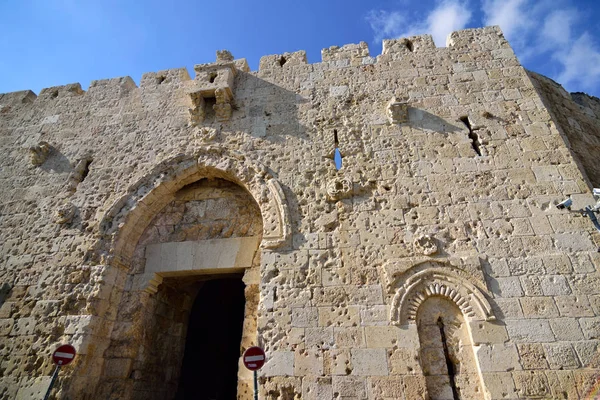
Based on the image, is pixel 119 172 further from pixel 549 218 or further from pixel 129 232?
pixel 549 218

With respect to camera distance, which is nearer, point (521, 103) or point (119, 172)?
point (521, 103)

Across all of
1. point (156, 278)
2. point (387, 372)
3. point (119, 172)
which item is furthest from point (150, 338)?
point (387, 372)

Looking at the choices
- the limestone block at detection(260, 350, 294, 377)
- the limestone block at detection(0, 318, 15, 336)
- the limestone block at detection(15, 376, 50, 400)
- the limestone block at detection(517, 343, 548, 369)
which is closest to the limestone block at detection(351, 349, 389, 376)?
the limestone block at detection(260, 350, 294, 377)

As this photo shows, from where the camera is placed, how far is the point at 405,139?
564 cm

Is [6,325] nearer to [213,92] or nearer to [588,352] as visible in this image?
[213,92]

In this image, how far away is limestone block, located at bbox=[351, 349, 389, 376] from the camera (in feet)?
13.2

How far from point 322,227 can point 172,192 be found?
3020mm

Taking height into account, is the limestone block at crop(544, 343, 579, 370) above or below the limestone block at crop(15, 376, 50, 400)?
above

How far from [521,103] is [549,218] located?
2148 mm

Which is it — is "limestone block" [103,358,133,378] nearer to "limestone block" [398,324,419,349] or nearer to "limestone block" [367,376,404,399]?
"limestone block" [367,376,404,399]

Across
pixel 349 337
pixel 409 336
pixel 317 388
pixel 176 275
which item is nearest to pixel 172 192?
pixel 176 275

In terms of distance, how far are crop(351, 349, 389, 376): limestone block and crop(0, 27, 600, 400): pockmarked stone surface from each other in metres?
0.02

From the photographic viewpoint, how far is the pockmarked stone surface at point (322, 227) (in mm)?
4121

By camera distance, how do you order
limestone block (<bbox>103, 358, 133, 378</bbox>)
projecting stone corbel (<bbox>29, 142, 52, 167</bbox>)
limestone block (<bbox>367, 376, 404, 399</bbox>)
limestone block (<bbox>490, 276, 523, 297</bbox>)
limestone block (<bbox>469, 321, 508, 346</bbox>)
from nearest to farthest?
1. limestone block (<bbox>367, 376, 404, 399</bbox>)
2. limestone block (<bbox>469, 321, 508, 346</bbox>)
3. limestone block (<bbox>490, 276, 523, 297</bbox>)
4. limestone block (<bbox>103, 358, 133, 378</bbox>)
5. projecting stone corbel (<bbox>29, 142, 52, 167</bbox>)
